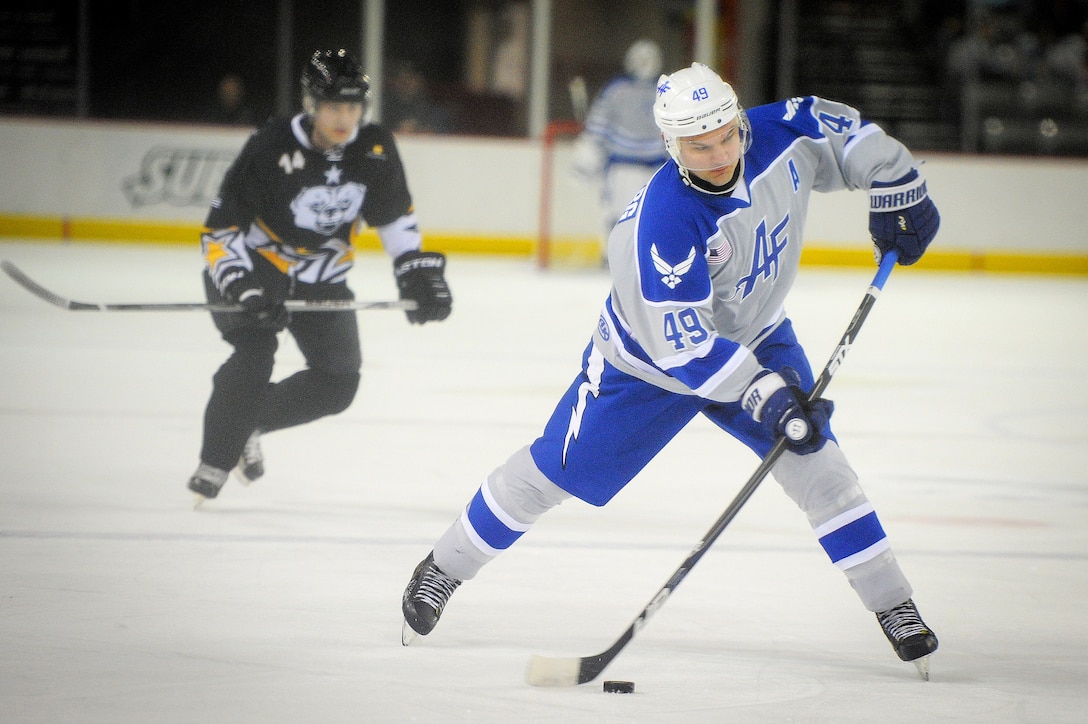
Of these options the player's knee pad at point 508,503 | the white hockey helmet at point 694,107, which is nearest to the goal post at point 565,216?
the player's knee pad at point 508,503

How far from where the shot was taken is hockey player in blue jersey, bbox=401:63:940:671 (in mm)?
2211

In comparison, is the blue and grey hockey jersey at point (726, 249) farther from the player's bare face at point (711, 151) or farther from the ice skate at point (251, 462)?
the ice skate at point (251, 462)

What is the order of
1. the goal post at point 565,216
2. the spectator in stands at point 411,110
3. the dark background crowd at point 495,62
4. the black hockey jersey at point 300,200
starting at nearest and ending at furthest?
the black hockey jersey at point 300,200
the goal post at point 565,216
the dark background crowd at point 495,62
the spectator in stands at point 411,110

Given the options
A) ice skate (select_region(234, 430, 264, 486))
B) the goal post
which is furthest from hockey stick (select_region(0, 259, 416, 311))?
the goal post

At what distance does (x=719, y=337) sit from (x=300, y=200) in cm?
144

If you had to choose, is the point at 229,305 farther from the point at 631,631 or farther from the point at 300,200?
the point at 631,631

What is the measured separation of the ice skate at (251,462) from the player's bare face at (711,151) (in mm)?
1706

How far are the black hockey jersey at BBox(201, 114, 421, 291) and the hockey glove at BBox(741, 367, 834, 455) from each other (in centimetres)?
145

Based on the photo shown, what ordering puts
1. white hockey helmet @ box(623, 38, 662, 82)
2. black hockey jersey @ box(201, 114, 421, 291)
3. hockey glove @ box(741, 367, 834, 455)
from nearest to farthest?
hockey glove @ box(741, 367, 834, 455) < black hockey jersey @ box(201, 114, 421, 291) < white hockey helmet @ box(623, 38, 662, 82)

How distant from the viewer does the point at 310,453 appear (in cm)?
412

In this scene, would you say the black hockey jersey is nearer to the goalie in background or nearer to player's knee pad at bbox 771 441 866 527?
player's knee pad at bbox 771 441 866 527

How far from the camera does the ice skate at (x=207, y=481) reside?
3354 mm

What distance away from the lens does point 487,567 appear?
299cm

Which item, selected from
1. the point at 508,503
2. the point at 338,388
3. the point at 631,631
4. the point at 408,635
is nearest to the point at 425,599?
the point at 408,635
